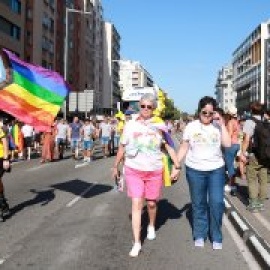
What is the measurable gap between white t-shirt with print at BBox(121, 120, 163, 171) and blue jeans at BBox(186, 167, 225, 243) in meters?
0.50

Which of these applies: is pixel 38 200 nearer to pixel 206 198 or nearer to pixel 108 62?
pixel 206 198

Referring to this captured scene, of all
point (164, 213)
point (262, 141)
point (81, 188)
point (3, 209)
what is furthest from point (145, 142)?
point (81, 188)

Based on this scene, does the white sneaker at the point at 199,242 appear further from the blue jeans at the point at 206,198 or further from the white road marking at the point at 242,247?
the white road marking at the point at 242,247

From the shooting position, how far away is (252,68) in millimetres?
150125

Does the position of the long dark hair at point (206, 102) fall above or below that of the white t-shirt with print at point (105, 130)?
above

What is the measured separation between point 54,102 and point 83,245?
3.33 m

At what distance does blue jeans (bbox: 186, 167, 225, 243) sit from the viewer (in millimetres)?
7059

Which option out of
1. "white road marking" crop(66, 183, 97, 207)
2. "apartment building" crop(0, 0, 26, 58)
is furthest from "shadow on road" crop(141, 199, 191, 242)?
"apartment building" crop(0, 0, 26, 58)

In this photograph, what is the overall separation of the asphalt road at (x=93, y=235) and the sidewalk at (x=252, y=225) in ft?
0.45

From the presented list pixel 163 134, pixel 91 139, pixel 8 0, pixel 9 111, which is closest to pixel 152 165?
pixel 163 134

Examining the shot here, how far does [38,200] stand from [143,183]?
4915mm

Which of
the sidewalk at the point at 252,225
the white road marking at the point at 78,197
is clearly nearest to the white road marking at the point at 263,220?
the sidewalk at the point at 252,225

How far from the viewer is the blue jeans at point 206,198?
7.06m

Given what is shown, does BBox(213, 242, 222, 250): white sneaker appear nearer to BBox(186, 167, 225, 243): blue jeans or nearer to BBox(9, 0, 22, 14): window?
BBox(186, 167, 225, 243): blue jeans
